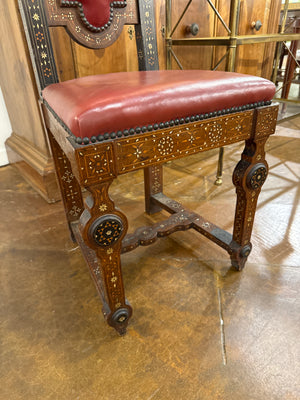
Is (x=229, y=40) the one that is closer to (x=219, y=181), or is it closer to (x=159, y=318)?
(x=219, y=181)

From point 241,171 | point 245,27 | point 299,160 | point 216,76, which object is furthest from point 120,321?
point 245,27

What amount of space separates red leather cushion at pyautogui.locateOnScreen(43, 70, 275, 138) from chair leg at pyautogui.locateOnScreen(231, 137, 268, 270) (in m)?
0.15

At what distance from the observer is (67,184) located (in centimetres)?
116

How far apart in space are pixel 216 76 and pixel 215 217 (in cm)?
74

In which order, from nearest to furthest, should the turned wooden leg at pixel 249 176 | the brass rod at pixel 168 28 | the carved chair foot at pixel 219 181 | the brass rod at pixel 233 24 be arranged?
1. the turned wooden leg at pixel 249 176
2. the brass rod at pixel 233 24
3. the brass rod at pixel 168 28
4. the carved chair foot at pixel 219 181

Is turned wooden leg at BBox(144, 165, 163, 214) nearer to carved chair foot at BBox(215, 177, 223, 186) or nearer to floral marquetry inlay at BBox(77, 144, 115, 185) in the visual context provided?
carved chair foot at BBox(215, 177, 223, 186)

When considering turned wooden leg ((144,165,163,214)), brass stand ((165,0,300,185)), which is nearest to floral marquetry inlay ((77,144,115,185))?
turned wooden leg ((144,165,163,214))

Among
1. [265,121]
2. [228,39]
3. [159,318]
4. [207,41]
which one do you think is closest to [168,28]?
[207,41]

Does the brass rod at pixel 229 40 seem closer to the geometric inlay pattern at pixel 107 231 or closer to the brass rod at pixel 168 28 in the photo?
the brass rod at pixel 168 28

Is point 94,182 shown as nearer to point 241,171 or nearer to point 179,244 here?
point 241,171

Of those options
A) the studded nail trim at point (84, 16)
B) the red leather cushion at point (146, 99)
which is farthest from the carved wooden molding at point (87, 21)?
the red leather cushion at point (146, 99)

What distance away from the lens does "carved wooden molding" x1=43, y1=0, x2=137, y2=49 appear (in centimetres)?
90

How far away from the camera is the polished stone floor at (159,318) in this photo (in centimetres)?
75

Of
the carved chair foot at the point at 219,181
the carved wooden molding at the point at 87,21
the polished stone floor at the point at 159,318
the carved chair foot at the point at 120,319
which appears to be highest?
the carved wooden molding at the point at 87,21
